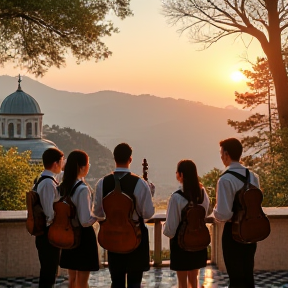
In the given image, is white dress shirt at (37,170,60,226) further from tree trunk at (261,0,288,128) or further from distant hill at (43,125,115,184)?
distant hill at (43,125,115,184)

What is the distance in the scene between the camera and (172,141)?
175625 millimetres

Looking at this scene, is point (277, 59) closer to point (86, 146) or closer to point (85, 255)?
point (85, 255)

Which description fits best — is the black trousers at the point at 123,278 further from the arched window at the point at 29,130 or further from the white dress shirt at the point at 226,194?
the arched window at the point at 29,130

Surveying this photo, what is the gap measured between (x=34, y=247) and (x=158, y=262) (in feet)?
5.29

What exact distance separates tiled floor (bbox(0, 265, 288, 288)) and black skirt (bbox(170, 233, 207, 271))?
1717 mm

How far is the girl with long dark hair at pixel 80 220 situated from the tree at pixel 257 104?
22244mm

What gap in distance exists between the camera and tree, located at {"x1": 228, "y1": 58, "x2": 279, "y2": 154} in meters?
29.0

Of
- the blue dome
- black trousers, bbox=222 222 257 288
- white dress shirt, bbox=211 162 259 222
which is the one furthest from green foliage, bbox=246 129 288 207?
the blue dome

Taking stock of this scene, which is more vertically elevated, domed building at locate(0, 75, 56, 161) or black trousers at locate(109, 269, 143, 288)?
domed building at locate(0, 75, 56, 161)

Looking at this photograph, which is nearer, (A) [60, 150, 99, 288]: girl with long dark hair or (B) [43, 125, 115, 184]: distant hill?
(A) [60, 150, 99, 288]: girl with long dark hair

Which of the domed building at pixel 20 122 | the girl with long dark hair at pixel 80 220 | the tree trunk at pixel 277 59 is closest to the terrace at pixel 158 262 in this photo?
the girl with long dark hair at pixel 80 220

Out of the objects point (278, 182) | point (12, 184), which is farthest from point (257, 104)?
point (278, 182)

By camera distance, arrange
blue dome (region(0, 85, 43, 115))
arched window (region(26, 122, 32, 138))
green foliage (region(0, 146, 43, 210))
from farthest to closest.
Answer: arched window (region(26, 122, 32, 138))
blue dome (region(0, 85, 43, 115))
green foliage (region(0, 146, 43, 210))

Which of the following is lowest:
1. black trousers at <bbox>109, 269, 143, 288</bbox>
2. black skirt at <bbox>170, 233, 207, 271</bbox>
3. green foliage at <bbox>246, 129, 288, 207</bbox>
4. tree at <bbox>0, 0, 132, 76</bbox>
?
black trousers at <bbox>109, 269, 143, 288</bbox>
